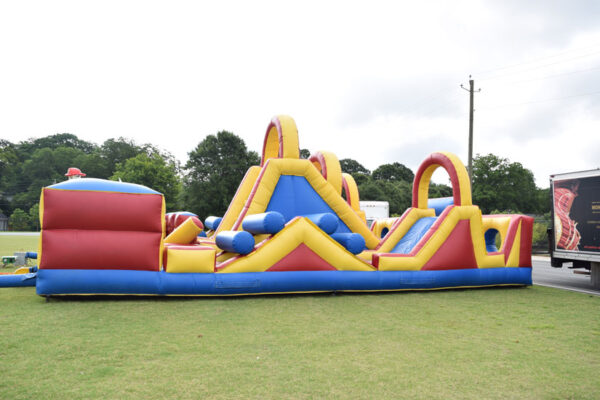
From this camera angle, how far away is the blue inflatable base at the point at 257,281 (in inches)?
214

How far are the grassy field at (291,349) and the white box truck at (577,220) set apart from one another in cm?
214

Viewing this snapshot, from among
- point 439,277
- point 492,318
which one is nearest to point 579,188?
point 439,277

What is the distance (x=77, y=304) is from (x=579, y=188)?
8.65m

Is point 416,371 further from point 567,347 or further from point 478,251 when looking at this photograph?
point 478,251

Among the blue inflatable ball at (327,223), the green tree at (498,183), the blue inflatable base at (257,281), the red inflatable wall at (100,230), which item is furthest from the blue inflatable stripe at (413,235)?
the green tree at (498,183)

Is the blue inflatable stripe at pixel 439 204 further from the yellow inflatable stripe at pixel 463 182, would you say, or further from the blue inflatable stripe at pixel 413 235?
the yellow inflatable stripe at pixel 463 182

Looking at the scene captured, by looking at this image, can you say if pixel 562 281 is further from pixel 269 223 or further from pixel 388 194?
pixel 388 194

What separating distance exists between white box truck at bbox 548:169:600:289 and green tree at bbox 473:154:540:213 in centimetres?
3182

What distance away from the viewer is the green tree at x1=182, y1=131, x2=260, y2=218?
1227 inches

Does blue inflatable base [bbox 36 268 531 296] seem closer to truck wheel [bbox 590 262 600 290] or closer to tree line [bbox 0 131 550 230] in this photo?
truck wheel [bbox 590 262 600 290]

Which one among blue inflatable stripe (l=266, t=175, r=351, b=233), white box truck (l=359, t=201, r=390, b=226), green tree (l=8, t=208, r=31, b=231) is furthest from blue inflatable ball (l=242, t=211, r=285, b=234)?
green tree (l=8, t=208, r=31, b=231)

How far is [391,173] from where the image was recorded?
52.4m

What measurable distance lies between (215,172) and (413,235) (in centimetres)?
2528

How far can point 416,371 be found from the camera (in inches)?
123
